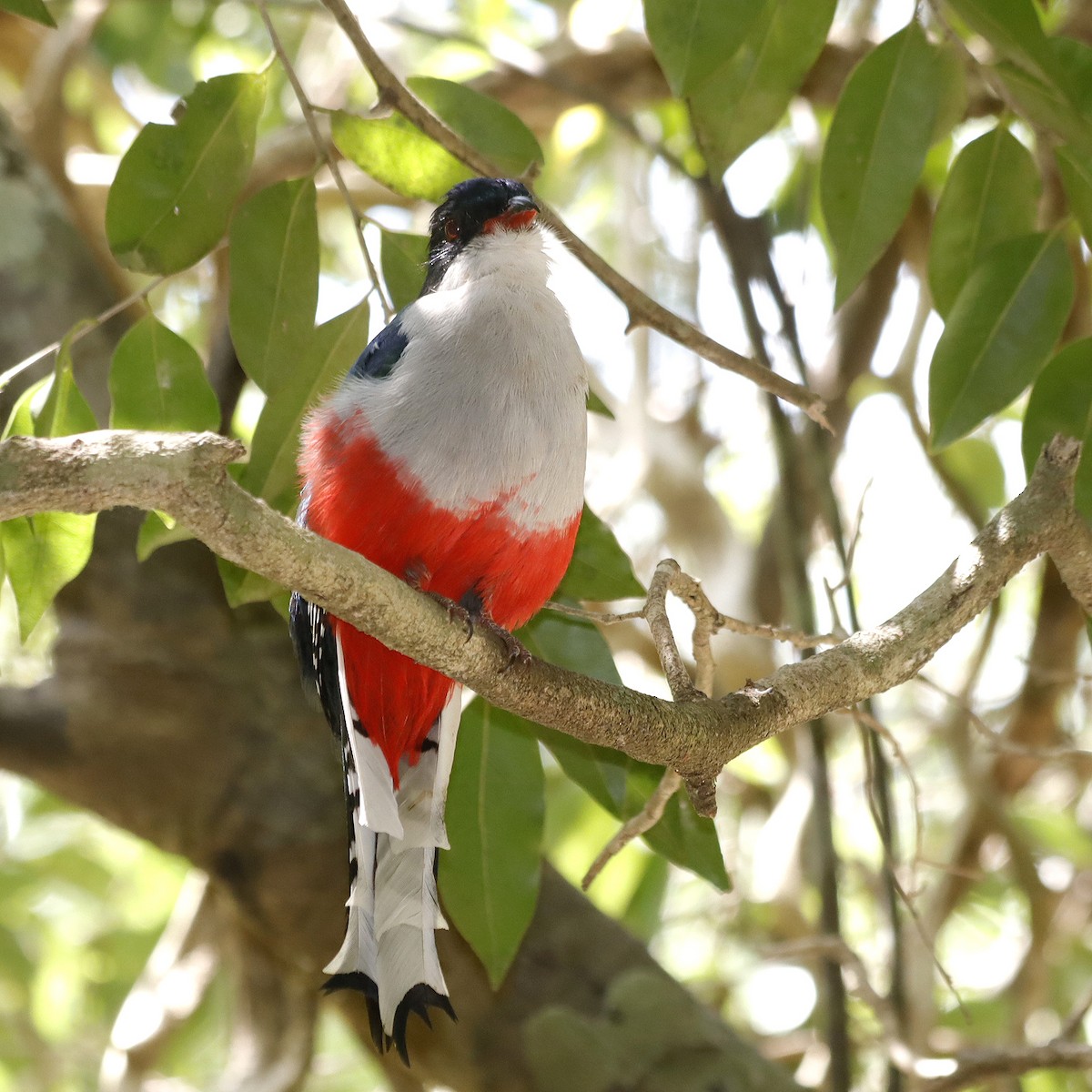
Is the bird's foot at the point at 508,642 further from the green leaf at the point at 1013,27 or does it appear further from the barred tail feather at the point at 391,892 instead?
the green leaf at the point at 1013,27

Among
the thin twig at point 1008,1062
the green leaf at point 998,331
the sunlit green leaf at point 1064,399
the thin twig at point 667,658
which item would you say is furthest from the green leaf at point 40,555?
the thin twig at point 1008,1062

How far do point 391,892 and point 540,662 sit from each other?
0.72 meters

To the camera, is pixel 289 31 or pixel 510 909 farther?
pixel 289 31

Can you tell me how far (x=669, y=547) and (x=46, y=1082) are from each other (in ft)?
9.64

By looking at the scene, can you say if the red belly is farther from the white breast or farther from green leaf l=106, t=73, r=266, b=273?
green leaf l=106, t=73, r=266, b=273

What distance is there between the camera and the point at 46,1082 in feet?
15.1

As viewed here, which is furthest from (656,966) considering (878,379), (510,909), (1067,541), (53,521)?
(878,379)

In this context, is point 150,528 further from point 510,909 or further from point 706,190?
point 706,190

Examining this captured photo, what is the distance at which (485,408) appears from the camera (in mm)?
2211

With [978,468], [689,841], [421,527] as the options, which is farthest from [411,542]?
[978,468]

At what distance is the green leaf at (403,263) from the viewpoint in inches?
Result: 103

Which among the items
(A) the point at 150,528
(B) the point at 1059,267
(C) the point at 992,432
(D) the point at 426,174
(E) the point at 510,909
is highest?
(C) the point at 992,432

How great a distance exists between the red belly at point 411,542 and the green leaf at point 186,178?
15.6 inches

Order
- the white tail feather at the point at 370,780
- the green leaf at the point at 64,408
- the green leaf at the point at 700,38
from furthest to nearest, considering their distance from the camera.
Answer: the white tail feather at the point at 370,780 < the green leaf at the point at 64,408 < the green leaf at the point at 700,38
